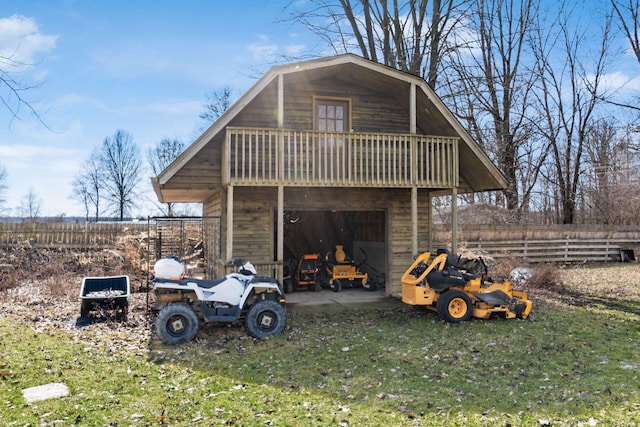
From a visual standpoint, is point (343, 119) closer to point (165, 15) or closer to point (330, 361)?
point (165, 15)

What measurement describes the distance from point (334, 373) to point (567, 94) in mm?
24319

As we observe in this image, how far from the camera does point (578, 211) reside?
2920 cm

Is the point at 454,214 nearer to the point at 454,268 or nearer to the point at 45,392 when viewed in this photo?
the point at 454,268

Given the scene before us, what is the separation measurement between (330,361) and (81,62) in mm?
11335

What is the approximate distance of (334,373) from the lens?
5.84 metres

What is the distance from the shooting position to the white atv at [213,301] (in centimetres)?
724

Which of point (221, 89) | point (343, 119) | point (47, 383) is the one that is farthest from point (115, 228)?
point (221, 89)

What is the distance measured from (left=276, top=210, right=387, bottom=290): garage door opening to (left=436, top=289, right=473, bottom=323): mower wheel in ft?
15.0

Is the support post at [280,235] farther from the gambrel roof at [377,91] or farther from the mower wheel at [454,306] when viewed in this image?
the mower wheel at [454,306]

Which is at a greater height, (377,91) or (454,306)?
(377,91)

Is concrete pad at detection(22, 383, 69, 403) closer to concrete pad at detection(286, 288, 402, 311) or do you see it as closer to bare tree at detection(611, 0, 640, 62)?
concrete pad at detection(286, 288, 402, 311)

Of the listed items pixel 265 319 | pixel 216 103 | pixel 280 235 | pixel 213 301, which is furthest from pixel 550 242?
pixel 216 103

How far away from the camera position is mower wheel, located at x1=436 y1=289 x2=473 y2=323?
8.53 meters

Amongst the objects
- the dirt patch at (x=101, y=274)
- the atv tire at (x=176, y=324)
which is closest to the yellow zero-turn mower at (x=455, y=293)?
the dirt patch at (x=101, y=274)
